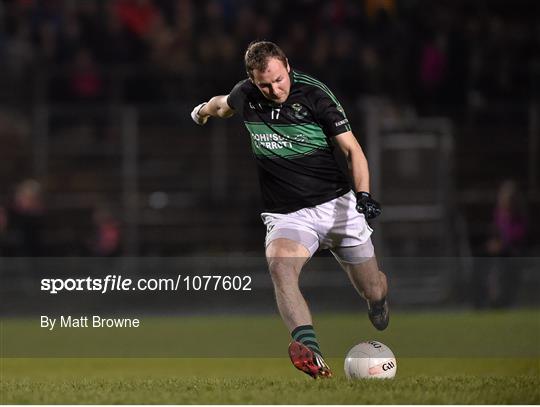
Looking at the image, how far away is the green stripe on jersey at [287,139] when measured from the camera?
943 centimetres

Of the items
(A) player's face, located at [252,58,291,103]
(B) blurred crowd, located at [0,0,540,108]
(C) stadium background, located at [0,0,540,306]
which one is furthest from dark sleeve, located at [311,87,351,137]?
(B) blurred crowd, located at [0,0,540,108]

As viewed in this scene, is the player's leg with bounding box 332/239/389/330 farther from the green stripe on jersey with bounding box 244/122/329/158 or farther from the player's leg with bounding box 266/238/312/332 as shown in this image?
the green stripe on jersey with bounding box 244/122/329/158

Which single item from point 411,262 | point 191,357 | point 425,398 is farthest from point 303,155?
point 411,262

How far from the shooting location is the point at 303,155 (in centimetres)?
952

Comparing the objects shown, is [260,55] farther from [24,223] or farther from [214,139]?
[214,139]

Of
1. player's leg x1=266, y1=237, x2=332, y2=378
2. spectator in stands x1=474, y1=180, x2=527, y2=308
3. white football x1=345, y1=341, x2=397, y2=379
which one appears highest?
player's leg x1=266, y1=237, x2=332, y2=378

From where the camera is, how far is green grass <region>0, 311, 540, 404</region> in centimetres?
815

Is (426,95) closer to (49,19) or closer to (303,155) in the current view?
(49,19)

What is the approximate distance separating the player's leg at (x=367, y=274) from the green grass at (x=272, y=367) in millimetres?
534

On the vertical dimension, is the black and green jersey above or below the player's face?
below

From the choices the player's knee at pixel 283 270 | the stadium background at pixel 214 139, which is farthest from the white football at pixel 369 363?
the stadium background at pixel 214 139

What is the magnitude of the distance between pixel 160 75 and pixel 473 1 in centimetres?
513

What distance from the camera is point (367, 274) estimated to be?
388 inches

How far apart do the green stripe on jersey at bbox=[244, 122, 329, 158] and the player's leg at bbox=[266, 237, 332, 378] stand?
573 millimetres
